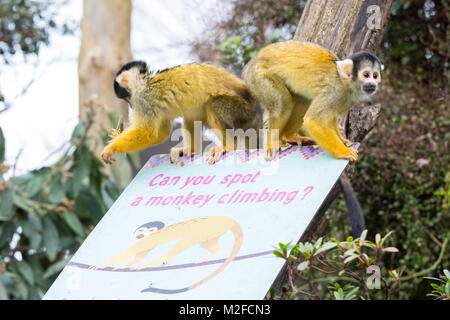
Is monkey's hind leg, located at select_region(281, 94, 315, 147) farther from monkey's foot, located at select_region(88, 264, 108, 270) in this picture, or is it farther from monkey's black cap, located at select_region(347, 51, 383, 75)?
monkey's foot, located at select_region(88, 264, 108, 270)

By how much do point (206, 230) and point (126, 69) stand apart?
1.03 meters

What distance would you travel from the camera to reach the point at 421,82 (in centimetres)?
407

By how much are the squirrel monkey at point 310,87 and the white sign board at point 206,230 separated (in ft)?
0.29

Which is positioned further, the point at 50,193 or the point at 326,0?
the point at 50,193

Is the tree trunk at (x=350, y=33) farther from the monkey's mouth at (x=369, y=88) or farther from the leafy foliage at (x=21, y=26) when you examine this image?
the leafy foliage at (x=21, y=26)

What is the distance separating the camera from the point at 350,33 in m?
2.46

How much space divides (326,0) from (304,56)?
0.67m

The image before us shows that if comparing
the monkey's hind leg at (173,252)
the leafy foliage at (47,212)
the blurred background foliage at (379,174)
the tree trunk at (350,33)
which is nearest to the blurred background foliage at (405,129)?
the blurred background foliage at (379,174)

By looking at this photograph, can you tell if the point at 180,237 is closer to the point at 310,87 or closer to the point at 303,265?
the point at 303,265

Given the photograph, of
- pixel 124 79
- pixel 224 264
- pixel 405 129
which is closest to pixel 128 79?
pixel 124 79

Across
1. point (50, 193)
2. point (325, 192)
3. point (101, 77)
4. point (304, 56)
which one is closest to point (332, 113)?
point (304, 56)

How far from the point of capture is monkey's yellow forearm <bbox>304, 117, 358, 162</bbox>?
169 cm
